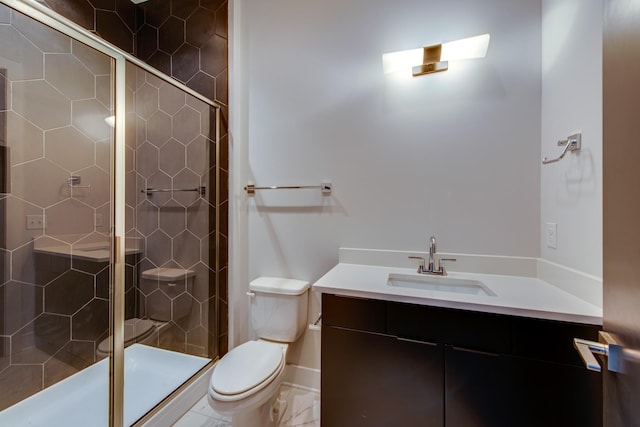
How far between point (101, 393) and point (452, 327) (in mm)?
1856

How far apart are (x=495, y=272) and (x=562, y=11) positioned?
48.5 inches

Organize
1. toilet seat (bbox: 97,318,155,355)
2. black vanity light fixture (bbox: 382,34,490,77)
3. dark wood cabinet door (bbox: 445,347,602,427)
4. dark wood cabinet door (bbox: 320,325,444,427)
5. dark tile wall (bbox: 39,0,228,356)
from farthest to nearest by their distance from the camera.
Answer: dark tile wall (bbox: 39,0,228,356), toilet seat (bbox: 97,318,155,355), black vanity light fixture (bbox: 382,34,490,77), dark wood cabinet door (bbox: 320,325,444,427), dark wood cabinet door (bbox: 445,347,602,427)

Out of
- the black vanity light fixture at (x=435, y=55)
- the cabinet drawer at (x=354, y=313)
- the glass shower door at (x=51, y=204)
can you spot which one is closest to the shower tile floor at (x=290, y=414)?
the glass shower door at (x=51, y=204)

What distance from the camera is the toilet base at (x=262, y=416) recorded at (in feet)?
4.02

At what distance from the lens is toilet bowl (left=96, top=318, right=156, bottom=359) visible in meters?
1.61

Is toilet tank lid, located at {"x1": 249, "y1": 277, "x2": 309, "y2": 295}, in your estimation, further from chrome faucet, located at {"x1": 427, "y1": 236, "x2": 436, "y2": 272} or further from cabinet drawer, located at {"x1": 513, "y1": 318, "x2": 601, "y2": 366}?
cabinet drawer, located at {"x1": 513, "y1": 318, "x2": 601, "y2": 366}

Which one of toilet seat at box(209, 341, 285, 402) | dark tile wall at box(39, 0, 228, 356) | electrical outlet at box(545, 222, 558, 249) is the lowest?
toilet seat at box(209, 341, 285, 402)

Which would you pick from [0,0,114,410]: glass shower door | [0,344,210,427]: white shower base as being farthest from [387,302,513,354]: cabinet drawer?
[0,0,114,410]: glass shower door

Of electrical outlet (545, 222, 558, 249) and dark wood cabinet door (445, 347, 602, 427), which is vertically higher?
electrical outlet (545, 222, 558, 249)

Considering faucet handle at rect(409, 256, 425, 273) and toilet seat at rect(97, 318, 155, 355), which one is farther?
toilet seat at rect(97, 318, 155, 355)

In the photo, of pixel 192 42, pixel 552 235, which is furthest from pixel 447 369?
pixel 192 42

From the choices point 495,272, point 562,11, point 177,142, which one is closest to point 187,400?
point 177,142

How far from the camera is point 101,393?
4.66ft

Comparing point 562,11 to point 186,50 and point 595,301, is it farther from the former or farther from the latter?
point 186,50
